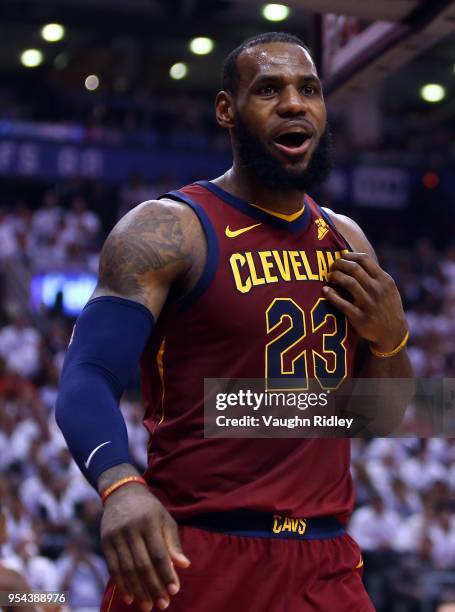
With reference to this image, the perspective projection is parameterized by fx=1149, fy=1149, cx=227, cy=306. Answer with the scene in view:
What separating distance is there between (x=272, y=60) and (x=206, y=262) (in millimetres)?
662

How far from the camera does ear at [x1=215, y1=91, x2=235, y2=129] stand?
3.53 metres

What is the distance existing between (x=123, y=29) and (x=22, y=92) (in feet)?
8.69

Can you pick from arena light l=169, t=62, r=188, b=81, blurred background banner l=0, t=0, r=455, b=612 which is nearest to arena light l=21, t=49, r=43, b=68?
blurred background banner l=0, t=0, r=455, b=612

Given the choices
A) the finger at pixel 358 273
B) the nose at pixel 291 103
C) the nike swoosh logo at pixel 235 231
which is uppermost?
the nose at pixel 291 103

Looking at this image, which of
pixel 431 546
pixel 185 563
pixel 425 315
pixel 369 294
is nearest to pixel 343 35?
pixel 369 294

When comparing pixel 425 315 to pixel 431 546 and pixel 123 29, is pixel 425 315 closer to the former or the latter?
pixel 431 546

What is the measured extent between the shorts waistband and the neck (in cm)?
93

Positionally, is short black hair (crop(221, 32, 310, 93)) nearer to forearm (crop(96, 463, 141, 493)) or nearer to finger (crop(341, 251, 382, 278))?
finger (crop(341, 251, 382, 278))

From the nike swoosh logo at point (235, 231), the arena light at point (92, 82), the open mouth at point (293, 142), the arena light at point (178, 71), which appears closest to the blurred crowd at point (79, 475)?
the nike swoosh logo at point (235, 231)

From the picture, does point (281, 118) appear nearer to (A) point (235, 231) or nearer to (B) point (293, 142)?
(B) point (293, 142)

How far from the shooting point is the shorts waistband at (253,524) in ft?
10.4

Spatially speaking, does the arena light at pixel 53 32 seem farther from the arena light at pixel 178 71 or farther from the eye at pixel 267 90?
the eye at pixel 267 90

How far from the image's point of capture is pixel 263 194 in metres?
3.48

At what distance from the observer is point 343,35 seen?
Result: 5.79 meters
